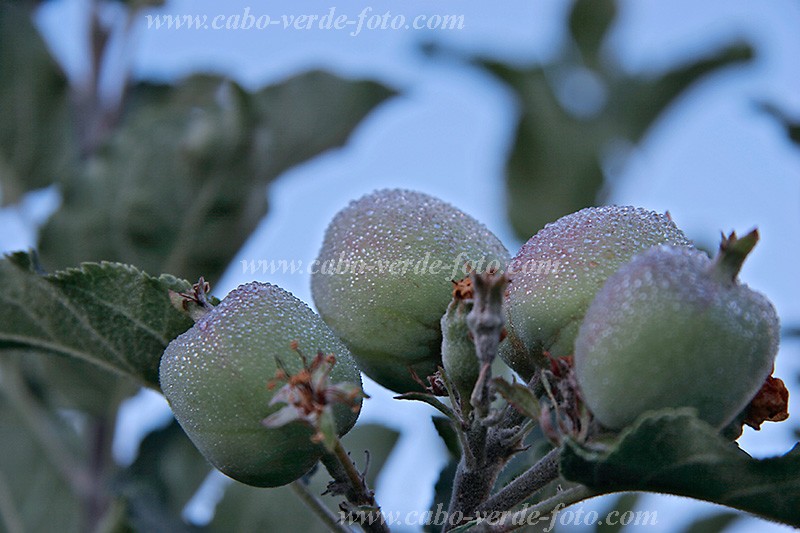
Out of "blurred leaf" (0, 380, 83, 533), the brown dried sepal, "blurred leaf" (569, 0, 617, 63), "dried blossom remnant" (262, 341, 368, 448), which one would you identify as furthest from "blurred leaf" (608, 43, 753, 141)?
"dried blossom remnant" (262, 341, 368, 448)

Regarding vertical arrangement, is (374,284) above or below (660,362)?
below

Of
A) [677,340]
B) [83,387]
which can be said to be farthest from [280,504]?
[677,340]

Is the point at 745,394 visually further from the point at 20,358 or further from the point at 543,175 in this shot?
the point at 543,175

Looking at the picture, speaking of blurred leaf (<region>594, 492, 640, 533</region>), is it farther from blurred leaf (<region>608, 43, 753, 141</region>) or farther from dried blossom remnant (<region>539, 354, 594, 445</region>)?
blurred leaf (<region>608, 43, 753, 141</region>)

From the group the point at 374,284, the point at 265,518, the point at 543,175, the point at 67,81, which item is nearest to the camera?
the point at 374,284

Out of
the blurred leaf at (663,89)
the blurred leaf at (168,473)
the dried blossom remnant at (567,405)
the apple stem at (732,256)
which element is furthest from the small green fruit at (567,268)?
the blurred leaf at (663,89)

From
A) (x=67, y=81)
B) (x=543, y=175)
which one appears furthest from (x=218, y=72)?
(x=543, y=175)

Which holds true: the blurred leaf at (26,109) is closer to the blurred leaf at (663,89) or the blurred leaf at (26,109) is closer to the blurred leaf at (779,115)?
the blurred leaf at (779,115)

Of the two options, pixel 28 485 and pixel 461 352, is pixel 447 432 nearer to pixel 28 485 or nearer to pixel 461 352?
A: pixel 461 352
